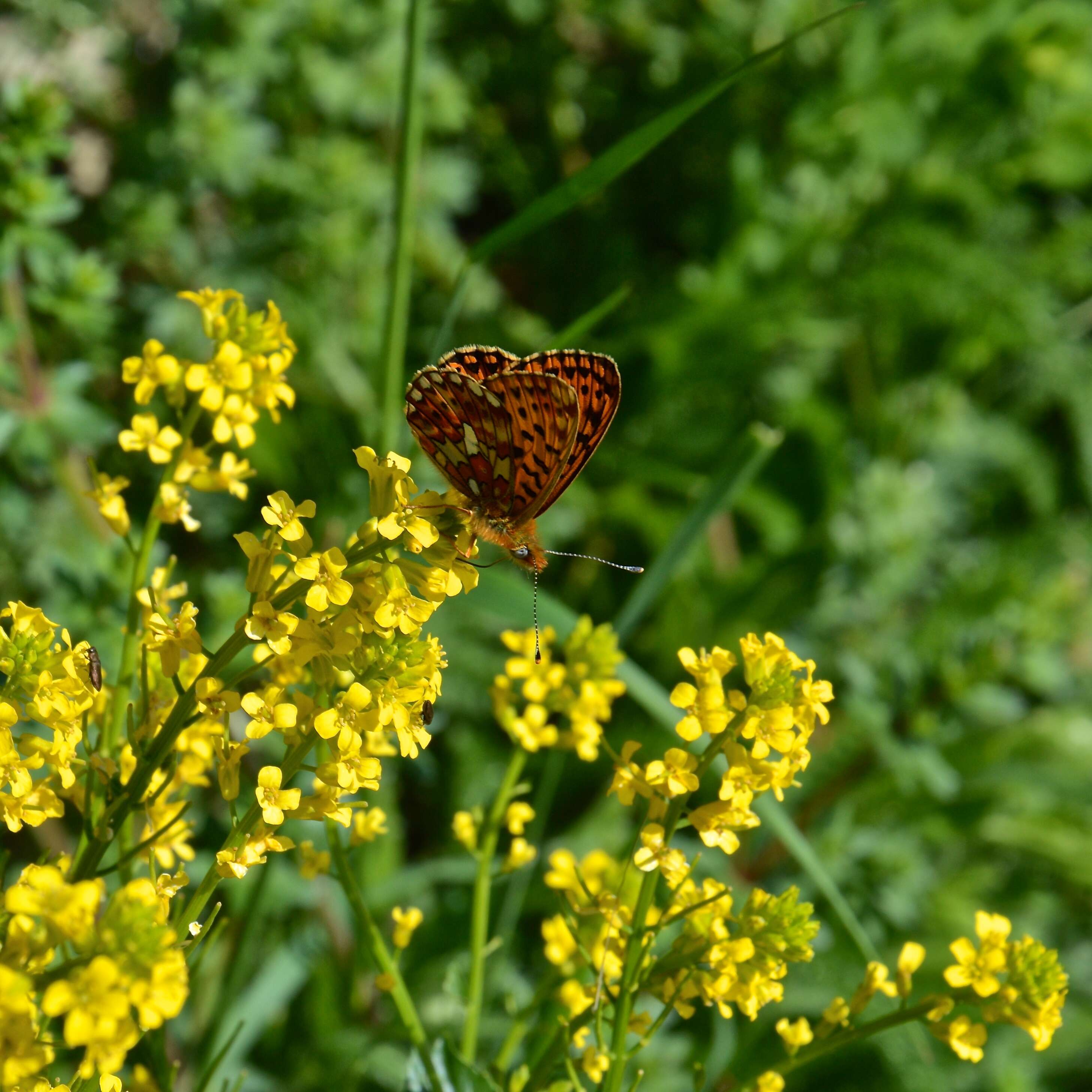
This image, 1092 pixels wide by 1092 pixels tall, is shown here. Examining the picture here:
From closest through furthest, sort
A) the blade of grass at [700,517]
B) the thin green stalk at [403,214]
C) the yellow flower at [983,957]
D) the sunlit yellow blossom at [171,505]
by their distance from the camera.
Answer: the yellow flower at [983,957]
the sunlit yellow blossom at [171,505]
the thin green stalk at [403,214]
the blade of grass at [700,517]

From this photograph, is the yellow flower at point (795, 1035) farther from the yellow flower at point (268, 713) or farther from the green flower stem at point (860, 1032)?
the yellow flower at point (268, 713)

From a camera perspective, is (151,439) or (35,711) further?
(151,439)

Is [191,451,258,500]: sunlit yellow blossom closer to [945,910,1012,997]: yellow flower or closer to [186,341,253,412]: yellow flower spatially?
[186,341,253,412]: yellow flower

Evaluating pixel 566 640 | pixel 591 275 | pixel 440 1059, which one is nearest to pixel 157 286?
pixel 591 275

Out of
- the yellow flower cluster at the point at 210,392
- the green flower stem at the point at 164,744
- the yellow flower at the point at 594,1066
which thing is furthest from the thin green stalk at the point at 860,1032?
the yellow flower cluster at the point at 210,392

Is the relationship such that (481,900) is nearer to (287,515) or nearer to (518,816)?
(518,816)

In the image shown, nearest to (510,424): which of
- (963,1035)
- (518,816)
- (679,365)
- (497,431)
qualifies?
(497,431)
